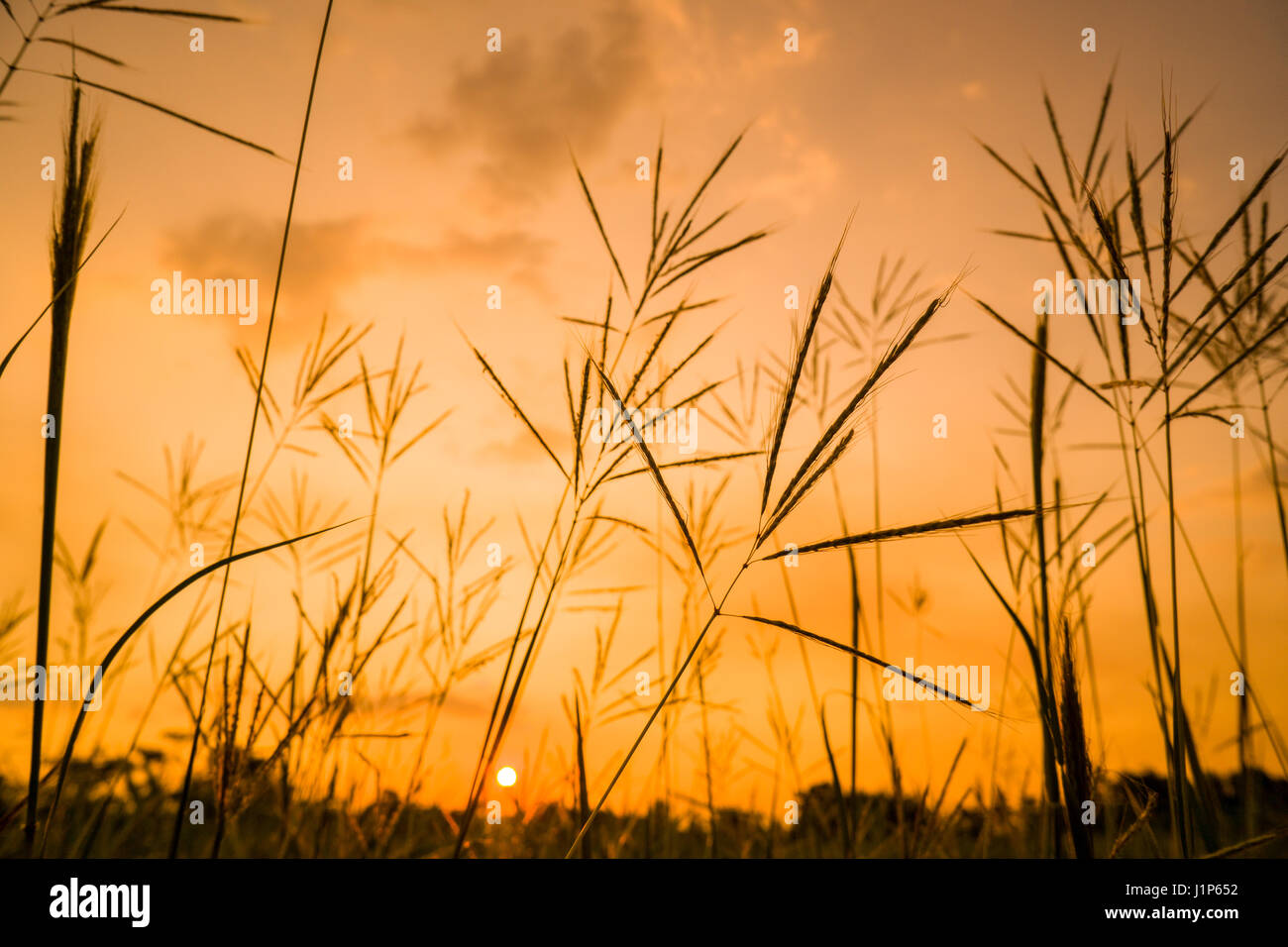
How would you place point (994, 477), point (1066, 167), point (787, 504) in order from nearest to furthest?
point (787, 504) → point (1066, 167) → point (994, 477)

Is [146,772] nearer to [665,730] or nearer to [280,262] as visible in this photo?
[665,730]

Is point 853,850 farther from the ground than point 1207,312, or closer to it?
closer to it

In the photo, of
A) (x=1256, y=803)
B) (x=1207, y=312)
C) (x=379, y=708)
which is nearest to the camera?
(x=1207, y=312)

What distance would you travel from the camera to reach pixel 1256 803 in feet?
6.58

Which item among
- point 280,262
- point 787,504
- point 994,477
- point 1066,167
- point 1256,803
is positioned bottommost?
point 1256,803

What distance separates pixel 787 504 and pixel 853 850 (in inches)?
49.5

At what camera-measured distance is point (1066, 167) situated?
1.37m

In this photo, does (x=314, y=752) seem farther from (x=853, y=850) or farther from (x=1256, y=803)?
(x=1256, y=803)

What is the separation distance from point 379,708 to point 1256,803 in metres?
2.55

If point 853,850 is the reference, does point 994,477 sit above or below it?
above
